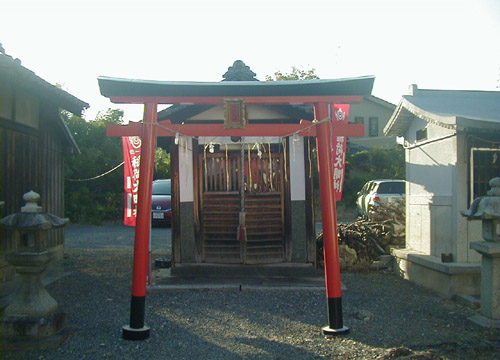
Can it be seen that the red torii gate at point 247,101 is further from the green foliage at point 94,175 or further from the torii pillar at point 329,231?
the green foliage at point 94,175

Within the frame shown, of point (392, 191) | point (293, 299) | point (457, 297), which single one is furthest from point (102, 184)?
→ point (457, 297)

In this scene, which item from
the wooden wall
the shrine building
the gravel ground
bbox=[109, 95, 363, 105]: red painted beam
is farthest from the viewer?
the shrine building

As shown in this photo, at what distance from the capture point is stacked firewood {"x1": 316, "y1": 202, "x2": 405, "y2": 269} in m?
10.1

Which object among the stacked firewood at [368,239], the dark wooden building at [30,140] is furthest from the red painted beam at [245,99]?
the stacked firewood at [368,239]

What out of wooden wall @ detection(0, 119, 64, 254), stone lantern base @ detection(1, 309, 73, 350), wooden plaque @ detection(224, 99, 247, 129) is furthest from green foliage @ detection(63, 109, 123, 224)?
wooden plaque @ detection(224, 99, 247, 129)

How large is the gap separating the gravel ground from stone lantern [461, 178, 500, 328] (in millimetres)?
257

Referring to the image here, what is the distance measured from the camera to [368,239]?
1050 centimetres

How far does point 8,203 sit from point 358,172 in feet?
70.5

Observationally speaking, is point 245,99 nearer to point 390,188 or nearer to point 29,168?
point 29,168

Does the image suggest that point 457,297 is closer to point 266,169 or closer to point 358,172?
point 266,169

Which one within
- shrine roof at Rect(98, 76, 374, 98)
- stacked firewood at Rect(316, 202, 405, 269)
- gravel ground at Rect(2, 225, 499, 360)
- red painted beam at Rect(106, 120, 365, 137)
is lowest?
gravel ground at Rect(2, 225, 499, 360)

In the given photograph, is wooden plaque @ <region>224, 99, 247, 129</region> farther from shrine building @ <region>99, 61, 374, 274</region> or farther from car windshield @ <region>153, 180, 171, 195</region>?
car windshield @ <region>153, 180, 171, 195</region>

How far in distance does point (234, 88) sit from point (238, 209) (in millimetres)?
3526

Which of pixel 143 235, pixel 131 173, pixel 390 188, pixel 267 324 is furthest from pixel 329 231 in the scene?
pixel 390 188
